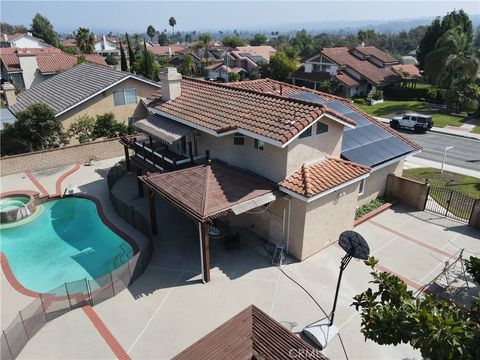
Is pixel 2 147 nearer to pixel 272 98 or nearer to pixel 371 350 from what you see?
pixel 272 98

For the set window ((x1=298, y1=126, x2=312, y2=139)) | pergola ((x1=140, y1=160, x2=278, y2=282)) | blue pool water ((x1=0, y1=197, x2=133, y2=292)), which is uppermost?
window ((x1=298, y1=126, x2=312, y2=139))

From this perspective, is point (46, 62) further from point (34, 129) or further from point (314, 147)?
point (314, 147)

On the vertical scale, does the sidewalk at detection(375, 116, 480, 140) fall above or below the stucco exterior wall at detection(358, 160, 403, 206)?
below

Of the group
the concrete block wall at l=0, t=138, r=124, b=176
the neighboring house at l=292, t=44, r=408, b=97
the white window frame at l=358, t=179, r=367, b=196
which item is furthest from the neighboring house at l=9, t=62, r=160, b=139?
the neighboring house at l=292, t=44, r=408, b=97

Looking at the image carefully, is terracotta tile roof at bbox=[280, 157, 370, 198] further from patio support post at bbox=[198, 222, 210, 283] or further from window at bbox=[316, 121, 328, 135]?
patio support post at bbox=[198, 222, 210, 283]

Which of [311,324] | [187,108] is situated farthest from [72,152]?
[311,324]

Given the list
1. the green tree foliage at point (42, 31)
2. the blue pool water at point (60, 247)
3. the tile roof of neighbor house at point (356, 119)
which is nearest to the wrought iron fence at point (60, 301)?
the blue pool water at point (60, 247)

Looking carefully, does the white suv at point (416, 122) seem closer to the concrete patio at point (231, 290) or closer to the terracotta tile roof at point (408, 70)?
the concrete patio at point (231, 290)

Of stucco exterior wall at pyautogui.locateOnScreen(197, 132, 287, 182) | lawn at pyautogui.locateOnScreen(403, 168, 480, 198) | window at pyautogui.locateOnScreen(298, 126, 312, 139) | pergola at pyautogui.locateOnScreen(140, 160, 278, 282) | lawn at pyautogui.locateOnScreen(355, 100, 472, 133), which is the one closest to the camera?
pergola at pyautogui.locateOnScreen(140, 160, 278, 282)
